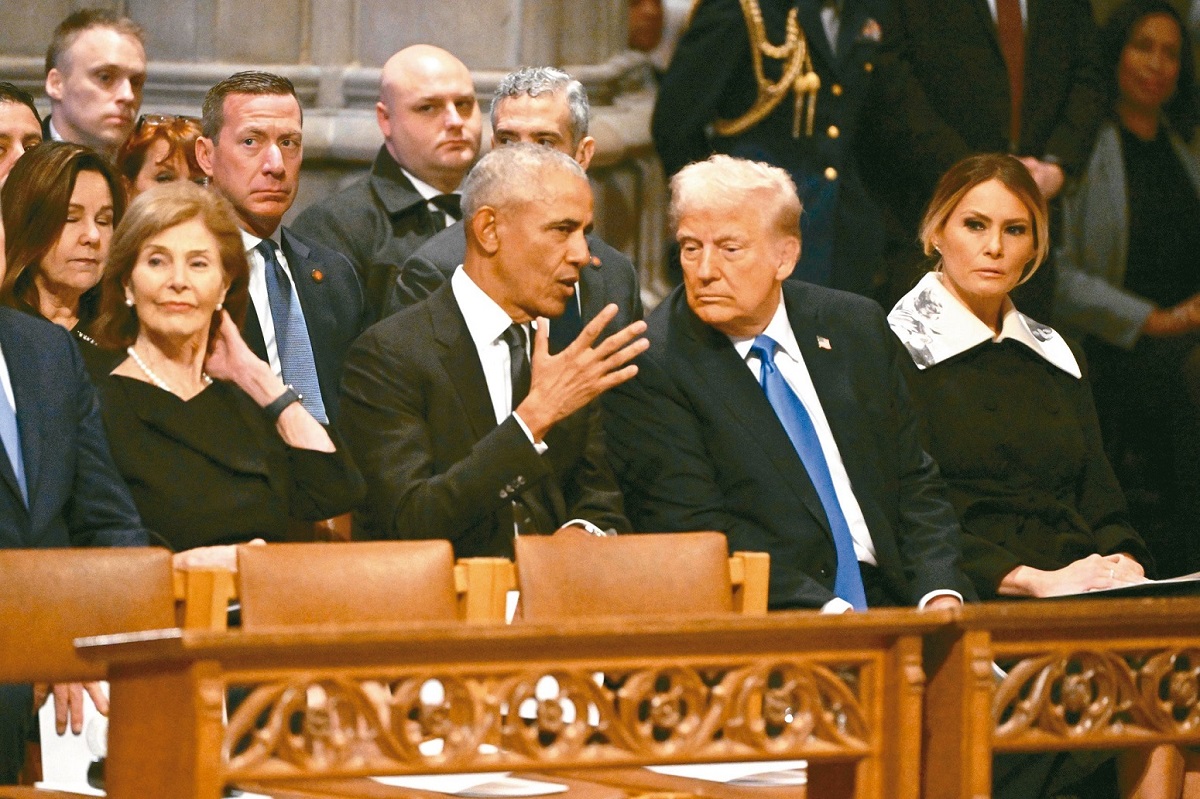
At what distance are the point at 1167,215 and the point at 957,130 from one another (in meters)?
0.99

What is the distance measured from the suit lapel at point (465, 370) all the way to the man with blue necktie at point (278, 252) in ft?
1.40

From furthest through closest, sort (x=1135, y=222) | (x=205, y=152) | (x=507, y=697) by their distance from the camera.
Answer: (x=1135, y=222), (x=205, y=152), (x=507, y=697)

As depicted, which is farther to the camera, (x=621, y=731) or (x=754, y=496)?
(x=754, y=496)

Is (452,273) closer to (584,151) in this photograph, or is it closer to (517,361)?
(517,361)

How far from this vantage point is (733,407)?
3.80m

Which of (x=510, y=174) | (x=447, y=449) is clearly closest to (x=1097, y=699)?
(x=447, y=449)

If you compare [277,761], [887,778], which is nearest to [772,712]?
[887,778]

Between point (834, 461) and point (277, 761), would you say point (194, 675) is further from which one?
point (834, 461)

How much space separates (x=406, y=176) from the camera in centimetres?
460

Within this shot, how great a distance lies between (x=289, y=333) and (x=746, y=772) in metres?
1.55

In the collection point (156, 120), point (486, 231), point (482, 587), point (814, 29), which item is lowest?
point (482, 587)

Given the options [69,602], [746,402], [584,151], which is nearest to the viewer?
[69,602]

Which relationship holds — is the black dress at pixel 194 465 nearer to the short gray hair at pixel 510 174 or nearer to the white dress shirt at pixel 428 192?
the short gray hair at pixel 510 174

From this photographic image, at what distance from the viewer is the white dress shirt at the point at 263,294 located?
4066 mm
